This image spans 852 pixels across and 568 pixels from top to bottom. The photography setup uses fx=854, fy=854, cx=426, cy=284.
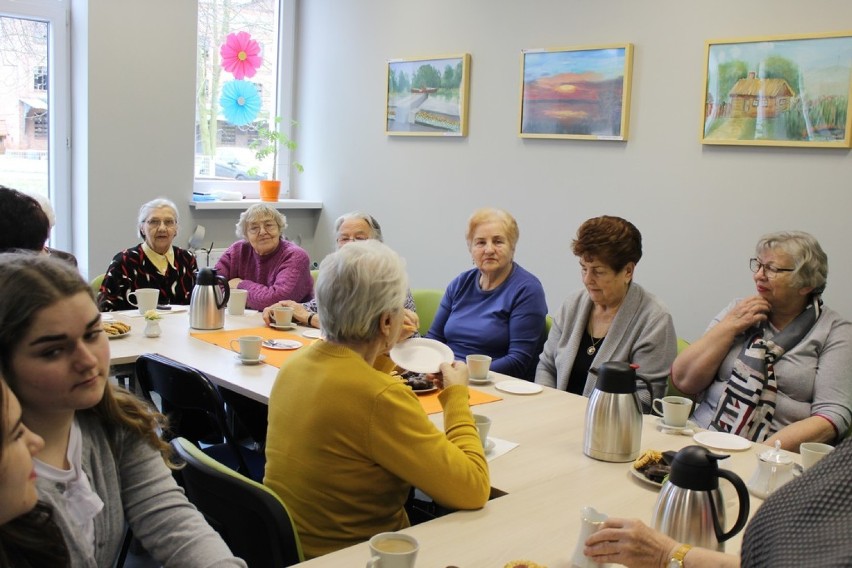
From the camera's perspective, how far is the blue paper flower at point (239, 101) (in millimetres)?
5824

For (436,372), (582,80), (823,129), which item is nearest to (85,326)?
(436,372)

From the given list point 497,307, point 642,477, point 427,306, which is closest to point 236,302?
point 427,306

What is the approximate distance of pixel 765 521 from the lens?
1.00 meters

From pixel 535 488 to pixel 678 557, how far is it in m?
0.50

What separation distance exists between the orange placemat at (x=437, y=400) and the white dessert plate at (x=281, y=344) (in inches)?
29.8

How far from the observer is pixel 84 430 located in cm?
147

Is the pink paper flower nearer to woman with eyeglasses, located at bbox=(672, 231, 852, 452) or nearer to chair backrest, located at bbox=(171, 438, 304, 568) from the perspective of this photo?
woman with eyeglasses, located at bbox=(672, 231, 852, 452)

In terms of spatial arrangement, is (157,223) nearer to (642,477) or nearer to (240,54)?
(240,54)

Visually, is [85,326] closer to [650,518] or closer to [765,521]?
[765,521]

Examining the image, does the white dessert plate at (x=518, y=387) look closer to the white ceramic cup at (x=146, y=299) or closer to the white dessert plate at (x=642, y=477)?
the white dessert plate at (x=642, y=477)

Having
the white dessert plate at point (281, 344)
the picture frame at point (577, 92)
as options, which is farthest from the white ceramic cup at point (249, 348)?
the picture frame at point (577, 92)

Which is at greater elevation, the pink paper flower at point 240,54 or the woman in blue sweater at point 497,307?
the pink paper flower at point 240,54

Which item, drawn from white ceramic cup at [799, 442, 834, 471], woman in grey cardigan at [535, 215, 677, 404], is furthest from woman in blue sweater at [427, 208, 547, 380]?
white ceramic cup at [799, 442, 834, 471]

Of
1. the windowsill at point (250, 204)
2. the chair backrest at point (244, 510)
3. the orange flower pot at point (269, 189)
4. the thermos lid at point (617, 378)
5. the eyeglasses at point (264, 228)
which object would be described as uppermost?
the orange flower pot at point (269, 189)
